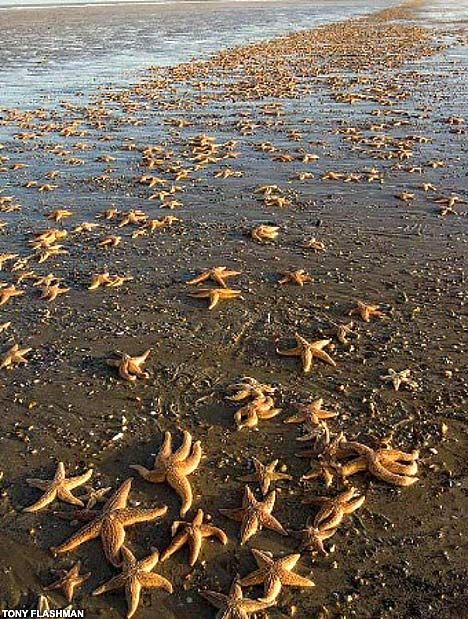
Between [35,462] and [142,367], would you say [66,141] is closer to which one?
[142,367]

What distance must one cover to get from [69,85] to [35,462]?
1183 inches

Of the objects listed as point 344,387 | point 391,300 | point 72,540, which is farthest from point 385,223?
point 72,540

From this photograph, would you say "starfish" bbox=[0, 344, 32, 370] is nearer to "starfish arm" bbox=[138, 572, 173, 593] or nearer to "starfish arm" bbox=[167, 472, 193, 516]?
"starfish arm" bbox=[167, 472, 193, 516]

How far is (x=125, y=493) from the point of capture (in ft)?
20.0

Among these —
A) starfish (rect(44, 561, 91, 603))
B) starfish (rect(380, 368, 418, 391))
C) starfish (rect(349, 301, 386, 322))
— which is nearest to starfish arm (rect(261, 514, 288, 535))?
starfish (rect(44, 561, 91, 603))

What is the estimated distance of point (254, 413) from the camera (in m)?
7.33

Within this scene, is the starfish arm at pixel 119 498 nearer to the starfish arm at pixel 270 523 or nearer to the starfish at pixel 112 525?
the starfish at pixel 112 525

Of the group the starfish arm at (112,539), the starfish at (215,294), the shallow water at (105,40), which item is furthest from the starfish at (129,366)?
the shallow water at (105,40)

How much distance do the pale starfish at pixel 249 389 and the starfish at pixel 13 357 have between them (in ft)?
10.7

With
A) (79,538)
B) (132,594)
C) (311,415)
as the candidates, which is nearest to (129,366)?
(311,415)

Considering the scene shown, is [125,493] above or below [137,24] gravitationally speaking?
below

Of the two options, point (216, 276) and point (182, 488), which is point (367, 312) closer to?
point (216, 276)

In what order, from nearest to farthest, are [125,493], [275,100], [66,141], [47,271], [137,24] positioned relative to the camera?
1. [125,493]
2. [47,271]
3. [66,141]
4. [275,100]
5. [137,24]

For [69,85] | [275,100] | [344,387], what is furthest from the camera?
[69,85]
